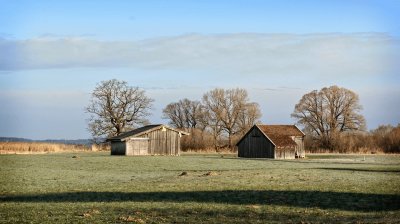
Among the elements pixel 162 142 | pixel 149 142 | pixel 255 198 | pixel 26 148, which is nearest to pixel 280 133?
pixel 162 142

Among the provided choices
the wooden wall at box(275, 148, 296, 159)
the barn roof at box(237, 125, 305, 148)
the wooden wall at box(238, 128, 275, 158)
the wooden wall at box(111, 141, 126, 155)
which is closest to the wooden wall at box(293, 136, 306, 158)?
the barn roof at box(237, 125, 305, 148)

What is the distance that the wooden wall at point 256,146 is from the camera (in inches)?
3197

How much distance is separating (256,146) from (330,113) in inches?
1494

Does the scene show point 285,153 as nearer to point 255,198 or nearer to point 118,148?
point 118,148

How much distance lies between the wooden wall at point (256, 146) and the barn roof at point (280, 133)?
27.0 inches

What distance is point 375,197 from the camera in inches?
966

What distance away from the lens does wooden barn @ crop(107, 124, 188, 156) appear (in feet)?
263

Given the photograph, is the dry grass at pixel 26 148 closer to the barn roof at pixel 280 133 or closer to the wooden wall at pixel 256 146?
the wooden wall at pixel 256 146

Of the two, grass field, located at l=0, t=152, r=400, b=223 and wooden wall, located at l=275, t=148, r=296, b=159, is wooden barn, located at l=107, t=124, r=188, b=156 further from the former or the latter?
grass field, located at l=0, t=152, r=400, b=223

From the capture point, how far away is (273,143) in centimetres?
8031

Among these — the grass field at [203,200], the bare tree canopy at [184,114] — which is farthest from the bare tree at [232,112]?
the grass field at [203,200]

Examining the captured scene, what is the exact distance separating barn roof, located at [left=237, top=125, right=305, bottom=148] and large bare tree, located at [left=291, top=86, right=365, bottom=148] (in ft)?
95.4

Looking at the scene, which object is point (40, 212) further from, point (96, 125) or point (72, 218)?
point (96, 125)

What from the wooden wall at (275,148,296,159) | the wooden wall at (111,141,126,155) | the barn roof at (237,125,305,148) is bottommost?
the wooden wall at (275,148,296,159)
